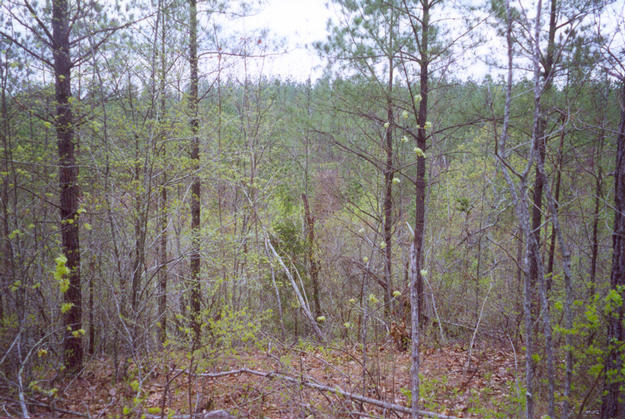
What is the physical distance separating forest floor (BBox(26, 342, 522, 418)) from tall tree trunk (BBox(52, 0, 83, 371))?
0.74 metres

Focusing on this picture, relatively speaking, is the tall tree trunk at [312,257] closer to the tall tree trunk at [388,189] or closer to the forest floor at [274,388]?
the tall tree trunk at [388,189]

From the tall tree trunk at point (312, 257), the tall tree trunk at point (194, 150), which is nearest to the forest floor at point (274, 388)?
the tall tree trunk at point (194, 150)

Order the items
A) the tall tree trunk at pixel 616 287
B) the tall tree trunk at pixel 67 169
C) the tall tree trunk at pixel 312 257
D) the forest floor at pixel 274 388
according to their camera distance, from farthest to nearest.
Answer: the tall tree trunk at pixel 312 257, the tall tree trunk at pixel 67 169, the forest floor at pixel 274 388, the tall tree trunk at pixel 616 287

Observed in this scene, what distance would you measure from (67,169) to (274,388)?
4.34m

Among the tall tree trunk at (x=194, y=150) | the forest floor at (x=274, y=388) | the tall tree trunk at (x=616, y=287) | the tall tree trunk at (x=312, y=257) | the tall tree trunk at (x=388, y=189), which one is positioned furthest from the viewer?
the tall tree trunk at (x=312, y=257)

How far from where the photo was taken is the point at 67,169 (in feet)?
18.3

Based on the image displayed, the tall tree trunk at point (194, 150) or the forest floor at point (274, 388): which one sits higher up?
the tall tree trunk at point (194, 150)

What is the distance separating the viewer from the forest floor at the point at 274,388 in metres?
4.35

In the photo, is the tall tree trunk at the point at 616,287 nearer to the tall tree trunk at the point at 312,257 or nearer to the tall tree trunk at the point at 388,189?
the tall tree trunk at the point at 388,189

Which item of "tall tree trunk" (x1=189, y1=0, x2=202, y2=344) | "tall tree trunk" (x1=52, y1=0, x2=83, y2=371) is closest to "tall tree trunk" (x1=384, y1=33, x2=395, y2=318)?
"tall tree trunk" (x1=189, y1=0, x2=202, y2=344)

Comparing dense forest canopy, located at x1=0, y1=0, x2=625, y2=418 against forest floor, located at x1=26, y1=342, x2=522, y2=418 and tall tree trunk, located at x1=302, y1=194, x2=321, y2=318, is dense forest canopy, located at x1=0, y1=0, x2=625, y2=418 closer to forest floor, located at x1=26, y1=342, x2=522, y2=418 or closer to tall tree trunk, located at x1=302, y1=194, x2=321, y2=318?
forest floor, located at x1=26, y1=342, x2=522, y2=418

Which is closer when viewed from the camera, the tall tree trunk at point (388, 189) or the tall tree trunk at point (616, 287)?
the tall tree trunk at point (616, 287)

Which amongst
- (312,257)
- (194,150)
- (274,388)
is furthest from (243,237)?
(274,388)

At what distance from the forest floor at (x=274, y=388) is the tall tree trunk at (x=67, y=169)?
0.74m
